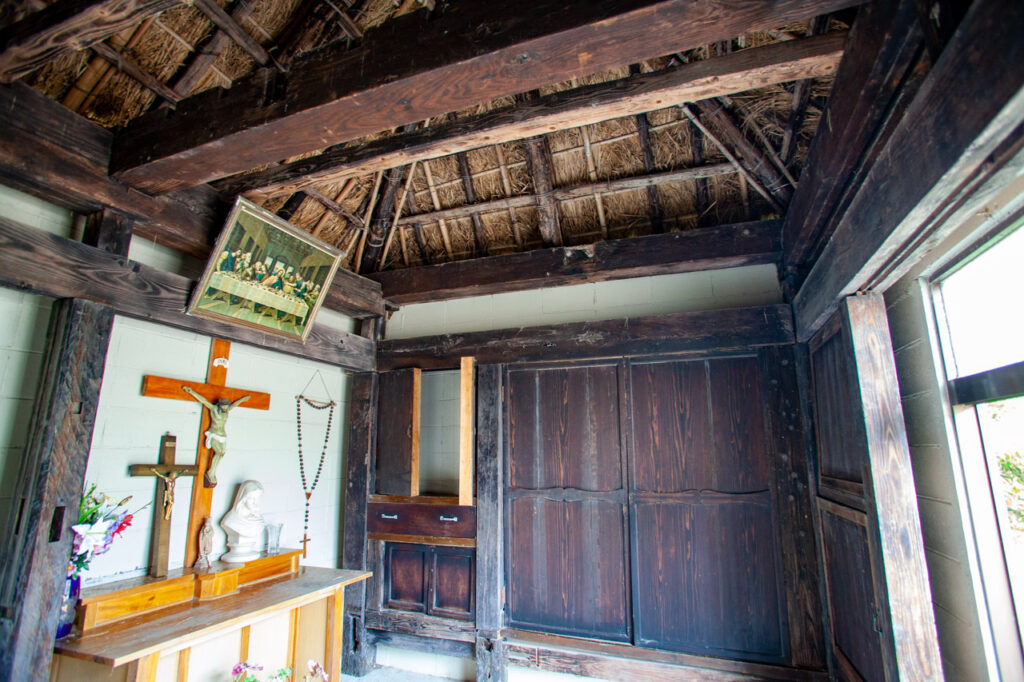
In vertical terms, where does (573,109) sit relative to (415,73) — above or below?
above

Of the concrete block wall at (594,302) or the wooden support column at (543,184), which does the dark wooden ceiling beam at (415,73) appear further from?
the concrete block wall at (594,302)

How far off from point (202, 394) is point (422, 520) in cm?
178

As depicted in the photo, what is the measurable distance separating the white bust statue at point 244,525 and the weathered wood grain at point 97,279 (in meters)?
0.93

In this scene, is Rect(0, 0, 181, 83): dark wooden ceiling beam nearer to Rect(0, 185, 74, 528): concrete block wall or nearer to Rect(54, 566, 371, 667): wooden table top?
Rect(0, 185, 74, 528): concrete block wall

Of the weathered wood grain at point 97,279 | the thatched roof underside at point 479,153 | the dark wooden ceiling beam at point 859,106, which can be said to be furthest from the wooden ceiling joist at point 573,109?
the weathered wood grain at point 97,279

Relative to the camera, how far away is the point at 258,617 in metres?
2.74

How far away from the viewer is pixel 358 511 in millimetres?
4180

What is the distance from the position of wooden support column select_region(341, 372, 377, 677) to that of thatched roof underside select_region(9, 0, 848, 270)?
45.5 inches

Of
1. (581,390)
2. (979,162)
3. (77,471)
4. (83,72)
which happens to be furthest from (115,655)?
(979,162)

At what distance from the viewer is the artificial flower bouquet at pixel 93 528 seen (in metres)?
2.30

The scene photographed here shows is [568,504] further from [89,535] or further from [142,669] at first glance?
[89,535]

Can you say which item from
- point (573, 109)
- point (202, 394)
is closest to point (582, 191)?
point (573, 109)

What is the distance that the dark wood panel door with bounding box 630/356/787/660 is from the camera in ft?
10.6

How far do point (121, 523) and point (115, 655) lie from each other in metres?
0.61
